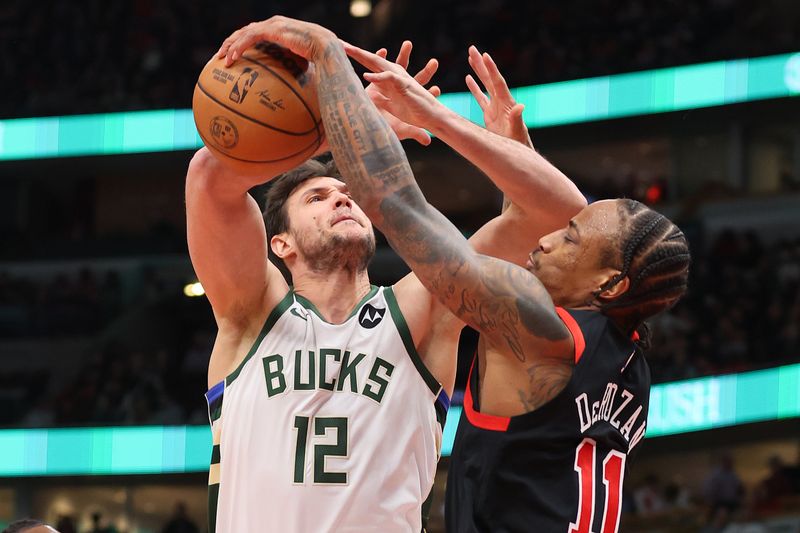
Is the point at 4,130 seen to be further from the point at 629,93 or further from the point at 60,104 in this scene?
the point at 629,93

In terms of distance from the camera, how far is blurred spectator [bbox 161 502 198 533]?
14.4 metres

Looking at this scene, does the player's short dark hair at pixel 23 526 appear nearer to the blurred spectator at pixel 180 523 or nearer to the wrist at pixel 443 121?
the wrist at pixel 443 121

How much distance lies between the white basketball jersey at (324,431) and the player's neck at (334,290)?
69 mm

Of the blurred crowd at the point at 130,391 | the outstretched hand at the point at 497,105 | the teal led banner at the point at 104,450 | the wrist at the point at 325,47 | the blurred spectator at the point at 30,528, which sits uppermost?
the blurred crowd at the point at 130,391

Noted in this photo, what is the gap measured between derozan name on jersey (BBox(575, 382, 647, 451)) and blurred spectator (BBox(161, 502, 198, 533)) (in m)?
12.3

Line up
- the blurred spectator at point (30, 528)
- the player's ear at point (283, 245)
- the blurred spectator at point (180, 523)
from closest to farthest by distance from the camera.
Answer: the player's ear at point (283, 245) → the blurred spectator at point (30, 528) → the blurred spectator at point (180, 523)

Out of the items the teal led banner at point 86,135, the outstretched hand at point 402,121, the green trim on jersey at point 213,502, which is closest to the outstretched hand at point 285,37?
the outstretched hand at point 402,121

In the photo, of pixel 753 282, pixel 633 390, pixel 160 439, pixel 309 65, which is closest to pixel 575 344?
pixel 633 390

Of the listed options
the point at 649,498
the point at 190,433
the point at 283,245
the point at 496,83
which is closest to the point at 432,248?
the point at 496,83

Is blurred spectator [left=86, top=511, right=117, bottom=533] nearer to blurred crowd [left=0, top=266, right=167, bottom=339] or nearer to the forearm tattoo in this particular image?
blurred crowd [left=0, top=266, right=167, bottom=339]

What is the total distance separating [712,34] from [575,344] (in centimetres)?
1571

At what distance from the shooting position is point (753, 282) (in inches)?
595

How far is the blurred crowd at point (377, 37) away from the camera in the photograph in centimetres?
1714

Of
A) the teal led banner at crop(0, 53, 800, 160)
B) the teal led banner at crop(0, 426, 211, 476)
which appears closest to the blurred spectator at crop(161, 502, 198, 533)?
the teal led banner at crop(0, 426, 211, 476)
